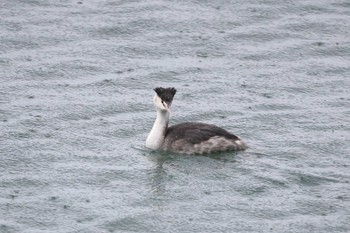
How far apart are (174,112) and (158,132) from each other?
195cm

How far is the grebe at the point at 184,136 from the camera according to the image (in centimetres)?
2038

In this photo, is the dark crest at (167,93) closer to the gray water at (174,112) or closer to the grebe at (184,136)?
the grebe at (184,136)

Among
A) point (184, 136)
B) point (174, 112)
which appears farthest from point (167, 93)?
point (174, 112)

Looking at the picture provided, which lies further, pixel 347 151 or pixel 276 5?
pixel 276 5

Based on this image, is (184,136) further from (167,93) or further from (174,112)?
(174,112)

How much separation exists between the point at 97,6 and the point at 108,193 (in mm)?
9981

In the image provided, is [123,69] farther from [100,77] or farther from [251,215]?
[251,215]

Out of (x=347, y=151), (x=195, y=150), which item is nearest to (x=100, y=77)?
(x=195, y=150)

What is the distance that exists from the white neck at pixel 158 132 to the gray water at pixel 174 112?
0.18m

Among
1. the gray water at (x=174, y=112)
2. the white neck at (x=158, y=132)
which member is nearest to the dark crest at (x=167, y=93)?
the white neck at (x=158, y=132)

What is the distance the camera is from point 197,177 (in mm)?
19281

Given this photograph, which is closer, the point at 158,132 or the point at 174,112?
the point at 158,132

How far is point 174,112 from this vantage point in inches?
886

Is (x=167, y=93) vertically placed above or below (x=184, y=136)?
above
